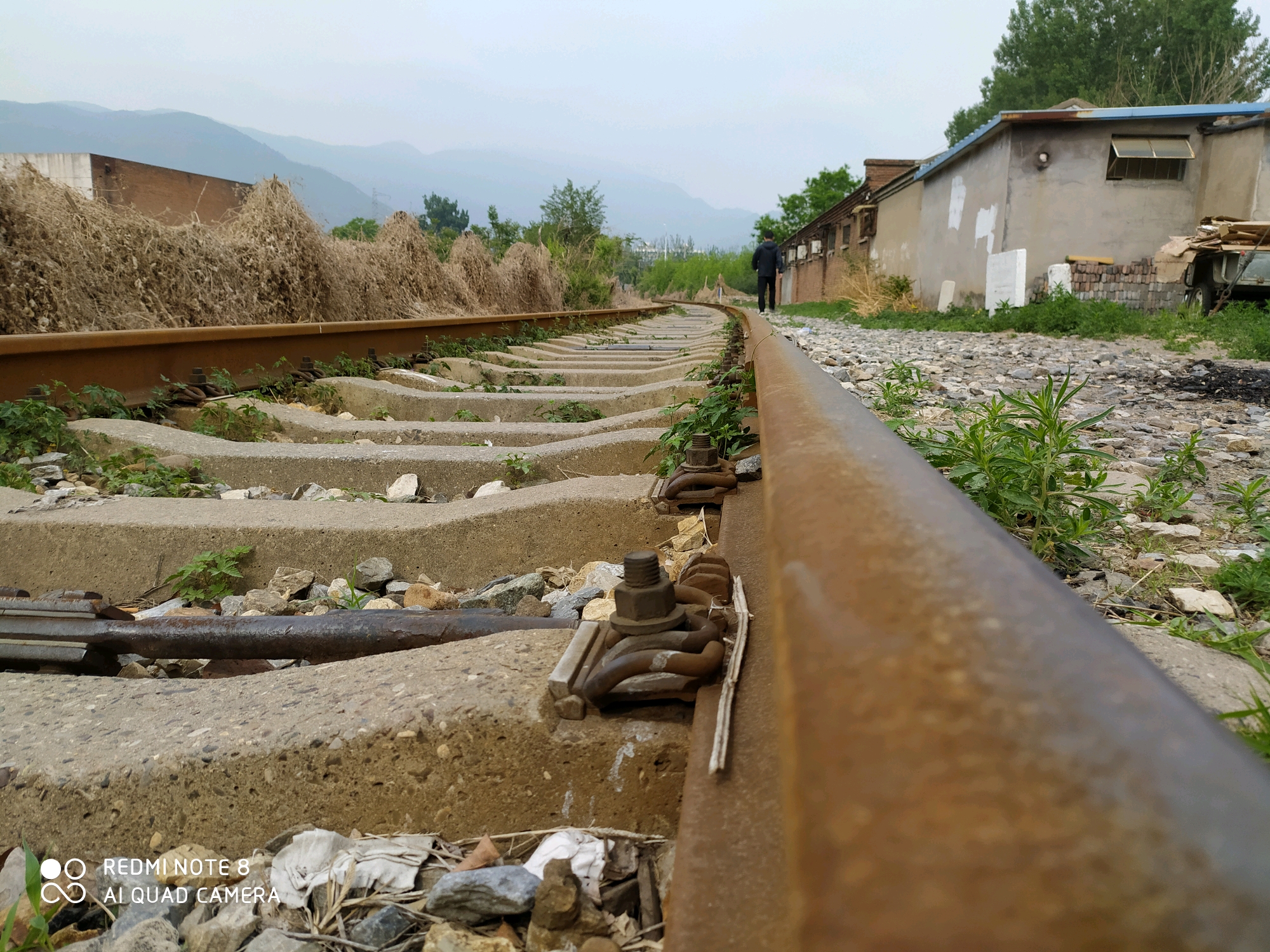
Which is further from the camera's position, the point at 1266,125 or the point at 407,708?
the point at 1266,125

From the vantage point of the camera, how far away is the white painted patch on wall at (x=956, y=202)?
1647 centimetres

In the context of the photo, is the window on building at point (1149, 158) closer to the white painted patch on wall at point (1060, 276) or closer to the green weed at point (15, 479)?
the white painted patch on wall at point (1060, 276)

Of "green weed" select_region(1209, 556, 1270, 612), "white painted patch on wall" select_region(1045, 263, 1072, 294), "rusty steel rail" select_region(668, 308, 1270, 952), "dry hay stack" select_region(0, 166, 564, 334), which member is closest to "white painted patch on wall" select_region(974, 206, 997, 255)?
"white painted patch on wall" select_region(1045, 263, 1072, 294)

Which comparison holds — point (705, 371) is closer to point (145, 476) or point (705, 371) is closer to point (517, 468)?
point (517, 468)

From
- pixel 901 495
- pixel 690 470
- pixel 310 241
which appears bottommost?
pixel 690 470

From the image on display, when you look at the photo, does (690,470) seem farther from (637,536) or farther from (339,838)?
(339,838)

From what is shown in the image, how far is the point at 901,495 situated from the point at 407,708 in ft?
2.67

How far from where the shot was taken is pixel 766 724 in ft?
2.90

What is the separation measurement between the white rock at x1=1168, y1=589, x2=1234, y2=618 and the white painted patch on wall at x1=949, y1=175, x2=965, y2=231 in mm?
A: 16862

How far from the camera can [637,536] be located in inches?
82.0

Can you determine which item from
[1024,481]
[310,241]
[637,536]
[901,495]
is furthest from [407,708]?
[310,241]

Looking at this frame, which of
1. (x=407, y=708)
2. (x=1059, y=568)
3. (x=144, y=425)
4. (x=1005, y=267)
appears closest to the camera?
(x=407, y=708)

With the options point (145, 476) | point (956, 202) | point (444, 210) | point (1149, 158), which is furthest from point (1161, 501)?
point (444, 210)

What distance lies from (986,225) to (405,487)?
1532 cm
